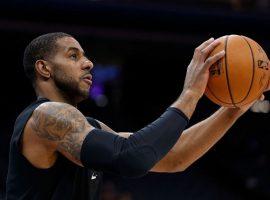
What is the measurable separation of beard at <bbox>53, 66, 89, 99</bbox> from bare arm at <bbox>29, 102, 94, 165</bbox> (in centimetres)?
24

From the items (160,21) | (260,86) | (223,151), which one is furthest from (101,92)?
(260,86)

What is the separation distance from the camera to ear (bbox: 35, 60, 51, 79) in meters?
2.66

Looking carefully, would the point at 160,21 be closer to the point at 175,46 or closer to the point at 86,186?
the point at 175,46

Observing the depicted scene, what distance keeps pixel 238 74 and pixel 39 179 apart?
1.04 m

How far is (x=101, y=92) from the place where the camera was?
31.8 feet

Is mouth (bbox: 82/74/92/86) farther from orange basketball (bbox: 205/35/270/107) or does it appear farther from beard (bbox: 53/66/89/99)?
orange basketball (bbox: 205/35/270/107)

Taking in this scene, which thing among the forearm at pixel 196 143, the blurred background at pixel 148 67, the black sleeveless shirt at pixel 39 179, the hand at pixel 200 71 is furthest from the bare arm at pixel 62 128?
the blurred background at pixel 148 67

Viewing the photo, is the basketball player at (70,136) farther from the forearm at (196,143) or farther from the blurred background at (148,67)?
the blurred background at (148,67)

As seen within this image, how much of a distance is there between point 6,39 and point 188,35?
2.69 metres

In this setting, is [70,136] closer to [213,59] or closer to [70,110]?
[70,110]

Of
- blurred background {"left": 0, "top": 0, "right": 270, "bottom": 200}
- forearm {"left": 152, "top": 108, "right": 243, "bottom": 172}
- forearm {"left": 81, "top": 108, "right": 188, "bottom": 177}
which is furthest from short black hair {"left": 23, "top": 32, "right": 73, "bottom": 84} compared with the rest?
blurred background {"left": 0, "top": 0, "right": 270, "bottom": 200}

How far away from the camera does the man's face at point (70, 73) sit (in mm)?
2619

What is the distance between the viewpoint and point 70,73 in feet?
8.62

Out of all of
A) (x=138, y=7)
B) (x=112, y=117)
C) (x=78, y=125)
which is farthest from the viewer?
(x=112, y=117)
